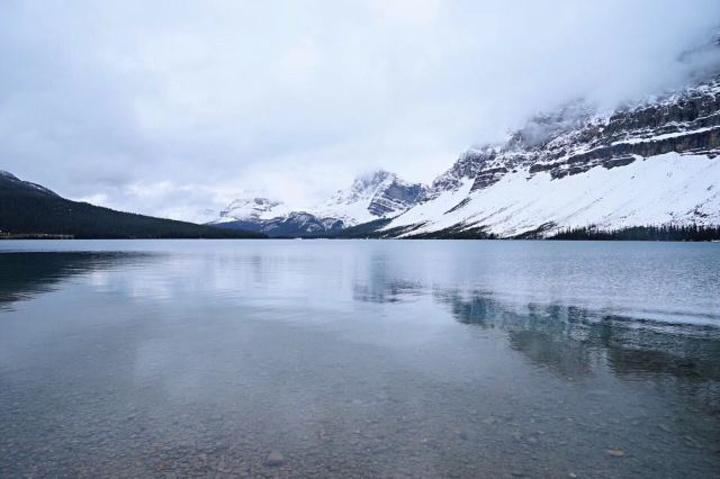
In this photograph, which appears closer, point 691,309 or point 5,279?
point 691,309

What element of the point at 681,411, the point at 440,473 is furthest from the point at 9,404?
the point at 681,411

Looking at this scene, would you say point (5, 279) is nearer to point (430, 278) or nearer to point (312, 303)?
point (312, 303)

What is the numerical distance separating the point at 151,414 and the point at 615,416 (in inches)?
620

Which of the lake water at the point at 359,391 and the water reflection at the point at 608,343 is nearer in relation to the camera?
the lake water at the point at 359,391

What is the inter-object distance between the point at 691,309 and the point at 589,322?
12.6 m

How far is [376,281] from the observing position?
6350 cm

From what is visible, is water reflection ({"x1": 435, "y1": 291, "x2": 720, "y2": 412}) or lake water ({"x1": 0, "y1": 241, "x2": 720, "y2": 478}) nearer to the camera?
lake water ({"x1": 0, "y1": 241, "x2": 720, "y2": 478})

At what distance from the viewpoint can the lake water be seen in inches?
520

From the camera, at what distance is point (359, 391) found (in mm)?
18766

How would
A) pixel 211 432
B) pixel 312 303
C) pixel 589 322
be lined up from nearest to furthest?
pixel 211 432 → pixel 589 322 → pixel 312 303

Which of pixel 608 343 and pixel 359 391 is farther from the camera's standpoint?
pixel 608 343

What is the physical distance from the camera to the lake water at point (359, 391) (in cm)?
1320

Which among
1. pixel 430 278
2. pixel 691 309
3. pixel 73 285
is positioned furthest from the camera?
pixel 430 278

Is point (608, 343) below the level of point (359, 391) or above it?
above
